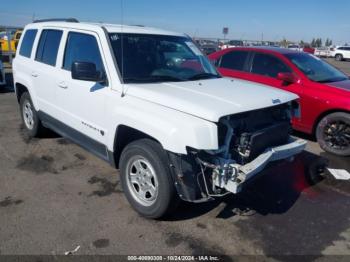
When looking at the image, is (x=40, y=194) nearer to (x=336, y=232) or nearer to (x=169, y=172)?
(x=169, y=172)

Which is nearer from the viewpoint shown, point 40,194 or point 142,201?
point 142,201

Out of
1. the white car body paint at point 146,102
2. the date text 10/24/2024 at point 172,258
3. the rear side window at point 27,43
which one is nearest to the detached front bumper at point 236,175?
the white car body paint at point 146,102

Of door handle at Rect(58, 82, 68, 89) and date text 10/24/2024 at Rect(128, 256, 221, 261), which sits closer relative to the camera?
date text 10/24/2024 at Rect(128, 256, 221, 261)

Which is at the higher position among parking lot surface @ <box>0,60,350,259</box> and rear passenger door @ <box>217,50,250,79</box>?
rear passenger door @ <box>217,50,250,79</box>

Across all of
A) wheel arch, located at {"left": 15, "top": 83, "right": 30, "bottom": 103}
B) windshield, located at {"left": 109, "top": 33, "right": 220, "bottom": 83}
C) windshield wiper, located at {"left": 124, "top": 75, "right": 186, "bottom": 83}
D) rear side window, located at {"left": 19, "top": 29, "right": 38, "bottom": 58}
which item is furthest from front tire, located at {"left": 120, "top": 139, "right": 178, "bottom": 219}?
wheel arch, located at {"left": 15, "top": 83, "right": 30, "bottom": 103}

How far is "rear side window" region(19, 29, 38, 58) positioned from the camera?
5.62 metres

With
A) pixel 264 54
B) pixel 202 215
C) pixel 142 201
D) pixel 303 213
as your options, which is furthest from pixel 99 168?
pixel 264 54

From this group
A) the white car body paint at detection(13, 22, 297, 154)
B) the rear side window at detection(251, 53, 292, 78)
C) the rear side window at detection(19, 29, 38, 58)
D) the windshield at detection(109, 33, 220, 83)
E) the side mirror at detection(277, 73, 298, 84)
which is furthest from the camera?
the rear side window at detection(251, 53, 292, 78)

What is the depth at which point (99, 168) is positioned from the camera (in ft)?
16.0

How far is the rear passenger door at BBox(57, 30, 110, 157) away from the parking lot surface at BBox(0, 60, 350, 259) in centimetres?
61

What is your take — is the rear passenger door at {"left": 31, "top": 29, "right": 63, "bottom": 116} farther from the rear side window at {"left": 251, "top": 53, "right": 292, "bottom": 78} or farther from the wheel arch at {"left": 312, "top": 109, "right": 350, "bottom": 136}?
the wheel arch at {"left": 312, "top": 109, "right": 350, "bottom": 136}

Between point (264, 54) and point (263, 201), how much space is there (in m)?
4.01

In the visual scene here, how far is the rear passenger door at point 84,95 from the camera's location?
A: 392cm

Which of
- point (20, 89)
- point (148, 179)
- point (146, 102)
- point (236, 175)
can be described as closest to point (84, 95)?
point (146, 102)
